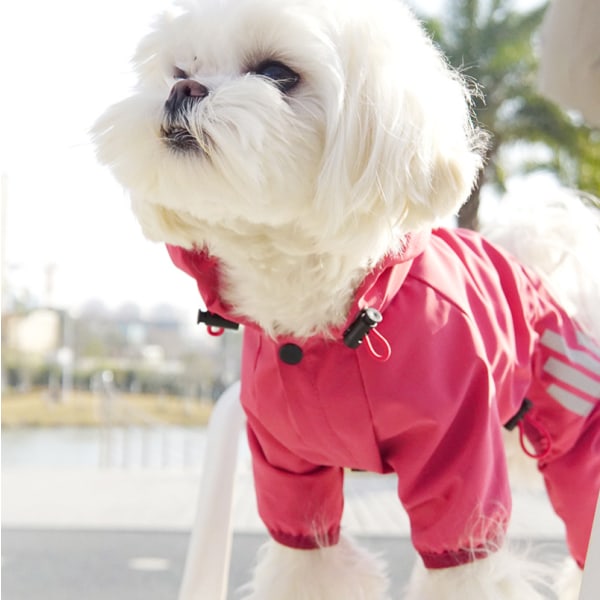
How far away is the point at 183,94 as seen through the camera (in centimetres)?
79

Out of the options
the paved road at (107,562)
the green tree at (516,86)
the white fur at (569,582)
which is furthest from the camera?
the green tree at (516,86)

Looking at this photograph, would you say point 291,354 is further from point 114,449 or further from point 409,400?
point 114,449

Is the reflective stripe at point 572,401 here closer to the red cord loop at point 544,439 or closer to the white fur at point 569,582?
the red cord loop at point 544,439

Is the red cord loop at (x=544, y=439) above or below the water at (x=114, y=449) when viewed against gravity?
above

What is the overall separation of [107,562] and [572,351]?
1.40 metres

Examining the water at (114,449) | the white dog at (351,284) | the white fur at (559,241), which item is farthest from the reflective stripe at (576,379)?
the water at (114,449)

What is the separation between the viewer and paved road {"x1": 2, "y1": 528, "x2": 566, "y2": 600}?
1.80 m

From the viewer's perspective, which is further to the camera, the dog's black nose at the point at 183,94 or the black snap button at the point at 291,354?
the black snap button at the point at 291,354

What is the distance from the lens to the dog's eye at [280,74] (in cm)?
85

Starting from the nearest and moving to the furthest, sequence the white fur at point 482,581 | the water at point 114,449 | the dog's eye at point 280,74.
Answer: the dog's eye at point 280,74 → the white fur at point 482,581 → the water at point 114,449

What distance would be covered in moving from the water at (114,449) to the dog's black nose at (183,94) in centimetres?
311

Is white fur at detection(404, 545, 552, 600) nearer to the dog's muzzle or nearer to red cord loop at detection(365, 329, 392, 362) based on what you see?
red cord loop at detection(365, 329, 392, 362)

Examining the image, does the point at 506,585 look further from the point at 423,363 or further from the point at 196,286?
the point at 196,286

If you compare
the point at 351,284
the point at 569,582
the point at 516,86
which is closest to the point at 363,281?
the point at 351,284
